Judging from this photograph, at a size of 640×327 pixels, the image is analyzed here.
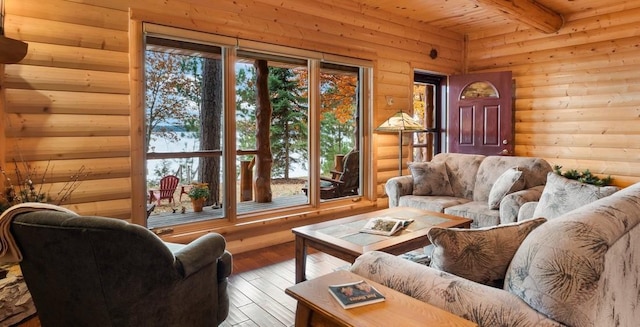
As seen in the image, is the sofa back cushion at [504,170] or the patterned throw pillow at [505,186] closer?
the patterned throw pillow at [505,186]

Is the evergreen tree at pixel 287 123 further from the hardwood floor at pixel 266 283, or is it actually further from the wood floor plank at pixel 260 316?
the wood floor plank at pixel 260 316

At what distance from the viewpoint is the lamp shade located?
473 centimetres

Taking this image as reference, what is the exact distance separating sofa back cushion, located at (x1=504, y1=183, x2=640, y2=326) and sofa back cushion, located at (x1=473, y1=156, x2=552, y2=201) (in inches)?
100

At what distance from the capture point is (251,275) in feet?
10.7

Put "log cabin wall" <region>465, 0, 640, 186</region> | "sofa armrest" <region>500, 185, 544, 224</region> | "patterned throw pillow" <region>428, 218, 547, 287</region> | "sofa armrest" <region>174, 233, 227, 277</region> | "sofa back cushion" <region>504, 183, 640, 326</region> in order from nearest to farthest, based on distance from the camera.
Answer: "sofa back cushion" <region>504, 183, 640, 326</region>
"patterned throw pillow" <region>428, 218, 547, 287</region>
"sofa armrest" <region>174, 233, 227, 277</region>
"sofa armrest" <region>500, 185, 544, 224</region>
"log cabin wall" <region>465, 0, 640, 186</region>

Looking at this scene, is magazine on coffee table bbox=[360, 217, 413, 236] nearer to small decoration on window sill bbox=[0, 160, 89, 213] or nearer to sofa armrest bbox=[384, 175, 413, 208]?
sofa armrest bbox=[384, 175, 413, 208]

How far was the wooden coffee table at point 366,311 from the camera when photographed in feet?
3.95

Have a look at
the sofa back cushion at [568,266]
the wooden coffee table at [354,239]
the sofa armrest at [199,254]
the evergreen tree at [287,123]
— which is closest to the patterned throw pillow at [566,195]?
the wooden coffee table at [354,239]

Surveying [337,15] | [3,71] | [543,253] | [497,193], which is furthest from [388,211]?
[3,71]

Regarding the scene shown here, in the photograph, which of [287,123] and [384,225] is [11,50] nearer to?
[384,225]

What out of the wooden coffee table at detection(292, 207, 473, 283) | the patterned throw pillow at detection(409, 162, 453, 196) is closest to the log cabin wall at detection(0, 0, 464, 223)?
the wooden coffee table at detection(292, 207, 473, 283)

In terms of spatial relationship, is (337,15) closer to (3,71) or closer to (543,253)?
(3,71)

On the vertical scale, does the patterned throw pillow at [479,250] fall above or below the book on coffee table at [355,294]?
above

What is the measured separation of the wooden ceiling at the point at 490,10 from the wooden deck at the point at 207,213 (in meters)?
2.48
